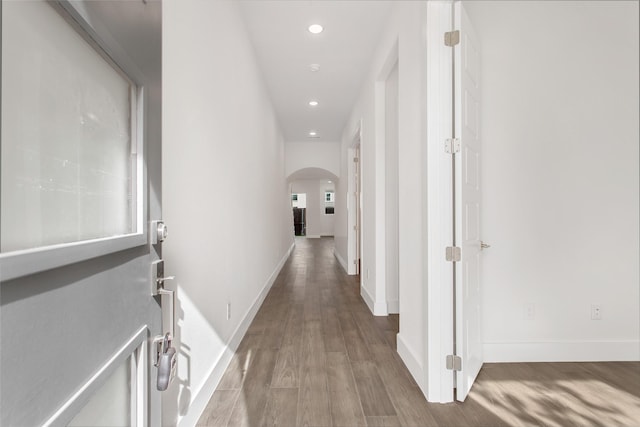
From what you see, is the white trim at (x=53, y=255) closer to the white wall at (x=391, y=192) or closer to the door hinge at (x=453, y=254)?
the door hinge at (x=453, y=254)

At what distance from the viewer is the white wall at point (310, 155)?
7906 mm

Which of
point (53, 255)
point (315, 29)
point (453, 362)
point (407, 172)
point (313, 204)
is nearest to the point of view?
point (53, 255)

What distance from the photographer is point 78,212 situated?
0.58m

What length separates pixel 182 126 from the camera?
1.57 meters

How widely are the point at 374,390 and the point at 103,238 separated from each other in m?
1.94

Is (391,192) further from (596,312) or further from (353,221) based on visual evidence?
(353,221)

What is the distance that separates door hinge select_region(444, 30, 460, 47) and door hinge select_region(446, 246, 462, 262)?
124cm

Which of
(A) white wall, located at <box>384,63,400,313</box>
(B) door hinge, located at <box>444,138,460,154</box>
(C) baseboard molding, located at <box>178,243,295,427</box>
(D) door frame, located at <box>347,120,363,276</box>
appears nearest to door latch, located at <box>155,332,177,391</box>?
(C) baseboard molding, located at <box>178,243,295,427</box>

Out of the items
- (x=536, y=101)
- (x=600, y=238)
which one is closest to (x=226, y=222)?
(x=536, y=101)

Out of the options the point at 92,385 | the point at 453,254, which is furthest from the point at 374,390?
the point at 92,385

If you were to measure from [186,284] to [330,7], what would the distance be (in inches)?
103

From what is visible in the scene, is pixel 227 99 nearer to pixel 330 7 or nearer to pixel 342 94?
pixel 330 7

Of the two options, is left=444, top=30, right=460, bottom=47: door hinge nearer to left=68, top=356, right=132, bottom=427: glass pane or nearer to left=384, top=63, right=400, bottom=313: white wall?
left=384, top=63, right=400, bottom=313: white wall

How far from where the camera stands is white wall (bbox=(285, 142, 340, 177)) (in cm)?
791
